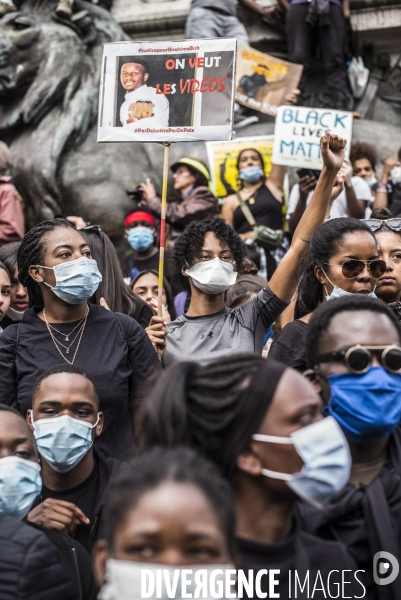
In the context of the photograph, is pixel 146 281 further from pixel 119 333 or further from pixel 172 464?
pixel 172 464

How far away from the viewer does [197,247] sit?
5.03 m

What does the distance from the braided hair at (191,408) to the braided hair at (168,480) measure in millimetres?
204

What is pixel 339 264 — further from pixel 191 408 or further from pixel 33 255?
pixel 191 408

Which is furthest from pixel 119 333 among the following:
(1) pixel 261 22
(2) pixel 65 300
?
(1) pixel 261 22

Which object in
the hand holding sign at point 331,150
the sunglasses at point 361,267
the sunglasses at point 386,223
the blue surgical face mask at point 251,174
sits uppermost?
the hand holding sign at point 331,150

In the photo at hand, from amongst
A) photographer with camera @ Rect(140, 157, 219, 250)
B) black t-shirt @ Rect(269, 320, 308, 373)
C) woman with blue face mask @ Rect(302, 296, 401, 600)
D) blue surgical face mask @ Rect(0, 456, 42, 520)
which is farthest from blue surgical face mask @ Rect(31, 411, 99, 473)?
photographer with camera @ Rect(140, 157, 219, 250)

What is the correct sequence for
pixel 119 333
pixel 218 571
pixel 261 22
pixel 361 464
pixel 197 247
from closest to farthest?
pixel 218 571
pixel 361 464
pixel 119 333
pixel 197 247
pixel 261 22

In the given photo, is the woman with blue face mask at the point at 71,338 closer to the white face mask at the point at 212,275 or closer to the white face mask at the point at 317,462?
the white face mask at the point at 212,275

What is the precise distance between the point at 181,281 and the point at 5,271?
1.03m

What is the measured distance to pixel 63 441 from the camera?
3.59 m

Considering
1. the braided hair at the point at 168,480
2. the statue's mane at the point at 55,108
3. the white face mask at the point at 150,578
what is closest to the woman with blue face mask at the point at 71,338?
the braided hair at the point at 168,480

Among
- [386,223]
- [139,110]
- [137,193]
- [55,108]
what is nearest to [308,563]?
[386,223]

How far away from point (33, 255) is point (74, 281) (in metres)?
0.33

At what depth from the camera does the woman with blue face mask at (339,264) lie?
421cm
